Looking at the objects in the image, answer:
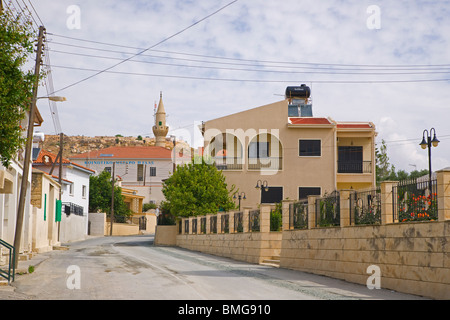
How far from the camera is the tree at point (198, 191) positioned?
42.1 meters

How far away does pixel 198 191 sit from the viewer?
4259 cm

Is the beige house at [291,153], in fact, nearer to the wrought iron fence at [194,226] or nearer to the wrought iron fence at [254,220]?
the wrought iron fence at [194,226]

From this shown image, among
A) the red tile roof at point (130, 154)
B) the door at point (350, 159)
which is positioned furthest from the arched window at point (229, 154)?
the red tile roof at point (130, 154)

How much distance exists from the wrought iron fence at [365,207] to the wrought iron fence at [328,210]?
0.87m

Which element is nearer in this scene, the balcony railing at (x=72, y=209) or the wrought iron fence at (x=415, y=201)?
the wrought iron fence at (x=415, y=201)

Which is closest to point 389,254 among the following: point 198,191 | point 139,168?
point 198,191

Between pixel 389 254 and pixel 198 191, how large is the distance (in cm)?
2870

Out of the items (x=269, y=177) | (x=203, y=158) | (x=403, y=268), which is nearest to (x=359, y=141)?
(x=269, y=177)

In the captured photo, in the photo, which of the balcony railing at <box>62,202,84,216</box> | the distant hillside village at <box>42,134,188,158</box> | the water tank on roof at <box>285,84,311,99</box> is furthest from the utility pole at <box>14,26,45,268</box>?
the distant hillside village at <box>42,134,188,158</box>

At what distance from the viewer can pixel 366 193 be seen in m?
16.6

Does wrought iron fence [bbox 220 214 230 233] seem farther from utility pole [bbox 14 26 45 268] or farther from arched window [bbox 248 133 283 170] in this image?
utility pole [bbox 14 26 45 268]

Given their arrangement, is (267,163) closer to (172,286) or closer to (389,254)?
(389,254)

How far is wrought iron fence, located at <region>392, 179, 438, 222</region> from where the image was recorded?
13344 mm
